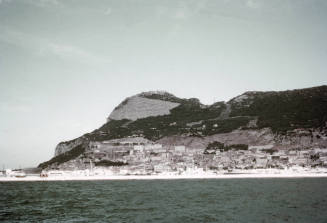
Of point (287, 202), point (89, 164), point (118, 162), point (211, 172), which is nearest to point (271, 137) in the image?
point (211, 172)

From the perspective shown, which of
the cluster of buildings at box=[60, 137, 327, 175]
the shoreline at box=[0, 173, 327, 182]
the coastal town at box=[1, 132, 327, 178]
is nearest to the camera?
the shoreline at box=[0, 173, 327, 182]

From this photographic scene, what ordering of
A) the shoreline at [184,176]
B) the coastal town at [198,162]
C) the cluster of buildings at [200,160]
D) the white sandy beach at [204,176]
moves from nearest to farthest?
the shoreline at [184,176] → the white sandy beach at [204,176] → the coastal town at [198,162] → the cluster of buildings at [200,160]

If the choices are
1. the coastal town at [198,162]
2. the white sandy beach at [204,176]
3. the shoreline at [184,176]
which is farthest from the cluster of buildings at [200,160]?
the shoreline at [184,176]

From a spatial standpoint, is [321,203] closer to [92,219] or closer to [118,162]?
[92,219]

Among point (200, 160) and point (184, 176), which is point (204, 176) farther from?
point (200, 160)

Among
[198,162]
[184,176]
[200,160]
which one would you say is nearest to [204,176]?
[184,176]

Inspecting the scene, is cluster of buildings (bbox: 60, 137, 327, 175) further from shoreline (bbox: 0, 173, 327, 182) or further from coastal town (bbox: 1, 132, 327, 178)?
shoreline (bbox: 0, 173, 327, 182)

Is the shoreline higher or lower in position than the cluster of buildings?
lower

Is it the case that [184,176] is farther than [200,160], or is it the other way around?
[200,160]

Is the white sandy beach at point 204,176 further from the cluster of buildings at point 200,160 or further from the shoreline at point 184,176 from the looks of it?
the cluster of buildings at point 200,160

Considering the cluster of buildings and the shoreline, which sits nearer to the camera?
the shoreline

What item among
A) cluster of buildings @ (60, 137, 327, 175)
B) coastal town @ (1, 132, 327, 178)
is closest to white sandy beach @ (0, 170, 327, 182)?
coastal town @ (1, 132, 327, 178)
